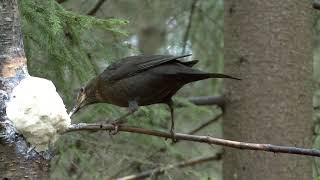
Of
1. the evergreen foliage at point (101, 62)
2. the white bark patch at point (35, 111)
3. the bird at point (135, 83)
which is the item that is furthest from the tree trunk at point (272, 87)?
the white bark patch at point (35, 111)

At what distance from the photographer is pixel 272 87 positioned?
401 cm

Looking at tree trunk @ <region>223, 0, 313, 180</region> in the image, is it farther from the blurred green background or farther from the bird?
the bird

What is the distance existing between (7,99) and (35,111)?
122 mm

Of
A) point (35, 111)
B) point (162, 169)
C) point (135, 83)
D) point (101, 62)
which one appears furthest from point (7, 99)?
point (162, 169)

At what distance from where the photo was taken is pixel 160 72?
3629mm

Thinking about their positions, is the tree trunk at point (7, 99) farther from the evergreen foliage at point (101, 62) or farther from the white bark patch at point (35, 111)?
the evergreen foliage at point (101, 62)

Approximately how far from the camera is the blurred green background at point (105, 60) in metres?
3.17

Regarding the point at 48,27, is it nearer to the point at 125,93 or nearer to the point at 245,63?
the point at 125,93

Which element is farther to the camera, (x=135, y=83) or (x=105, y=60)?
(x=105, y=60)

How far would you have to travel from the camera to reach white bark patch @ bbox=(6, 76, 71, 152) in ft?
7.82

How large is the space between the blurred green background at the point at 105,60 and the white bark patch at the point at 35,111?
49cm

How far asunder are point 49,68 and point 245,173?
1464mm

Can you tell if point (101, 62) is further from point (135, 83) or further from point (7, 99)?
point (7, 99)

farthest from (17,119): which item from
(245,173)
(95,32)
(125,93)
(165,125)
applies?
(165,125)
